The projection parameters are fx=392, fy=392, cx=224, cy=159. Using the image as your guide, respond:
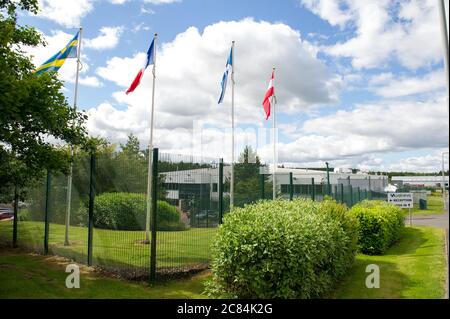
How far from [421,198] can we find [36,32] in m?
39.5

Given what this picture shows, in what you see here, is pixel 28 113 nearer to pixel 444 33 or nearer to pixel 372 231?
pixel 444 33

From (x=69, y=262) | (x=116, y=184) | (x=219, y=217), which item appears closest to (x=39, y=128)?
(x=116, y=184)

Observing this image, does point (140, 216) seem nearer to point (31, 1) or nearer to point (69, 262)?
point (69, 262)

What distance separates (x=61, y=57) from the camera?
470 inches

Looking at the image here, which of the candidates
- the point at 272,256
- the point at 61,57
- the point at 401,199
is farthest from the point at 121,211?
the point at 401,199

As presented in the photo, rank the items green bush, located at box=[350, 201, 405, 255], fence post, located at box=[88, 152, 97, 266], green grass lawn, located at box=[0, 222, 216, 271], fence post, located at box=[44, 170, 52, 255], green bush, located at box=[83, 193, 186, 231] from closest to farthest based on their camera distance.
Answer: green grass lawn, located at box=[0, 222, 216, 271], green bush, located at box=[83, 193, 186, 231], fence post, located at box=[88, 152, 97, 266], fence post, located at box=[44, 170, 52, 255], green bush, located at box=[350, 201, 405, 255]

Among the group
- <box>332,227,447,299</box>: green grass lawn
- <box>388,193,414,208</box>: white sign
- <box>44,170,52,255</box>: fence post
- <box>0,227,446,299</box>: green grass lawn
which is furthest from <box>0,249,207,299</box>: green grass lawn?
<box>388,193,414,208</box>: white sign

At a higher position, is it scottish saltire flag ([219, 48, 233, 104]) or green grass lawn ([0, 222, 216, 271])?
scottish saltire flag ([219, 48, 233, 104])

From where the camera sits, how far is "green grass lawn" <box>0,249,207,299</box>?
719 centimetres

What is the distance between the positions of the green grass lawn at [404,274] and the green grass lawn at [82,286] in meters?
2.98

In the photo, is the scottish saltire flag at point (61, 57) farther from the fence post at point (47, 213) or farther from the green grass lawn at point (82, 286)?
the green grass lawn at point (82, 286)

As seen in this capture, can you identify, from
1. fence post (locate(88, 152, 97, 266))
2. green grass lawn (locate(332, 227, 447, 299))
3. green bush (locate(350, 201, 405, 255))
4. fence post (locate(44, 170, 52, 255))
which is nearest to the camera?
green grass lawn (locate(332, 227, 447, 299))

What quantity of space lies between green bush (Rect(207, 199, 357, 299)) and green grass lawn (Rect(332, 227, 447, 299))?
819 mm

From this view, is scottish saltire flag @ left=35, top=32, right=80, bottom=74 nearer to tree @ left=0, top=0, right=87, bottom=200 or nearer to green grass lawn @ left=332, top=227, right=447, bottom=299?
tree @ left=0, top=0, right=87, bottom=200
